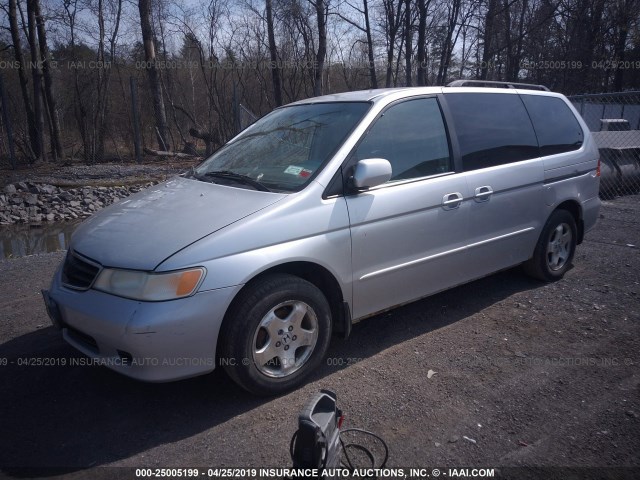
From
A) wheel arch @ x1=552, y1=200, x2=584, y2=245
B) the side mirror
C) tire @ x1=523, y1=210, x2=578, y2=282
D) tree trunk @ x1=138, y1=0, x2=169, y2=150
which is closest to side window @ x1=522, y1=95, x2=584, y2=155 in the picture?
wheel arch @ x1=552, y1=200, x2=584, y2=245

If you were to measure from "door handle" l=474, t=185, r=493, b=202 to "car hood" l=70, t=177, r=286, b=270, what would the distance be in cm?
173

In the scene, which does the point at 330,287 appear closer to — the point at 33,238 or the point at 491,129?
the point at 491,129

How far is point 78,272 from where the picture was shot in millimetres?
3182

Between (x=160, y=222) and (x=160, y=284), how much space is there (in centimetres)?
54

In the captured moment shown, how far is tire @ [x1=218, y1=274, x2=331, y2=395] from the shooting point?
9.71ft

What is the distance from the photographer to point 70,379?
347 centimetres

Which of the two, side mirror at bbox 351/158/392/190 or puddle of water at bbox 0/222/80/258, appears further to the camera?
puddle of water at bbox 0/222/80/258

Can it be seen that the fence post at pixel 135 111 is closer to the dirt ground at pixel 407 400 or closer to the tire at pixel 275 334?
the dirt ground at pixel 407 400

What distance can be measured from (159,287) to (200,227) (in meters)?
0.45

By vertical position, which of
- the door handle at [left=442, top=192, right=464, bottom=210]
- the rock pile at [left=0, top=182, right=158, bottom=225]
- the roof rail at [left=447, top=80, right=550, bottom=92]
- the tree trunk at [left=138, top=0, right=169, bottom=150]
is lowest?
the rock pile at [left=0, top=182, right=158, bottom=225]

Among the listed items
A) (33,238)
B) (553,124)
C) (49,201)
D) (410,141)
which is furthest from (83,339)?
(49,201)

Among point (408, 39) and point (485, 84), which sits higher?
point (408, 39)

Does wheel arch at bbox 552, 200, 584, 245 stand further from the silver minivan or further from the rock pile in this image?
the rock pile

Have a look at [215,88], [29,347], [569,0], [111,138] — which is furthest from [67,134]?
[569,0]
